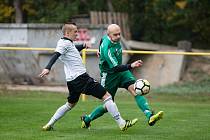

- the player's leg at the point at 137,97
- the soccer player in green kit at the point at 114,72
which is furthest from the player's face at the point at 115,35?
the player's leg at the point at 137,97

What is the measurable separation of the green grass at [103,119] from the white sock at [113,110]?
20 cm

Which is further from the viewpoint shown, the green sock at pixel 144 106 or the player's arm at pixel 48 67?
the green sock at pixel 144 106

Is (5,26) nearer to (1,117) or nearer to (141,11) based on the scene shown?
(141,11)

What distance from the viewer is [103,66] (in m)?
11.0

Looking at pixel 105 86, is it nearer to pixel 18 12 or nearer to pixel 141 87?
pixel 141 87

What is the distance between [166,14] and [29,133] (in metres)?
15.6

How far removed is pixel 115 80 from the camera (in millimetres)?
11102

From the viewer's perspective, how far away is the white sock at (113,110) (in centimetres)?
1048

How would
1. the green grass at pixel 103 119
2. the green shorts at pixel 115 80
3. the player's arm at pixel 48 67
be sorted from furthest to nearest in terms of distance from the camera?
1. the green shorts at pixel 115 80
2. the green grass at pixel 103 119
3. the player's arm at pixel 48 67

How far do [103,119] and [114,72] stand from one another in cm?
218

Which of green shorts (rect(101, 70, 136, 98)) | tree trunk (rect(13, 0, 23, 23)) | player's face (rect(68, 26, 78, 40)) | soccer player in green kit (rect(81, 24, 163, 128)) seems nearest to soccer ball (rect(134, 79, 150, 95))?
soccer player in green kit (rect(81, 24, 163, 128))

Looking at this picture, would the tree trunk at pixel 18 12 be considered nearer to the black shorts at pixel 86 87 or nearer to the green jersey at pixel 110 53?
the green jersey at pixel 110 53

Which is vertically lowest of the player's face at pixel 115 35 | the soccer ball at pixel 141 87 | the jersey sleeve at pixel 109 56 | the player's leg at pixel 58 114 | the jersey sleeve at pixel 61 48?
the player's leg at pixel 58 114

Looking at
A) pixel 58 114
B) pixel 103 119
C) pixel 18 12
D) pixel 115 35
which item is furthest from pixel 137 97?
pixel 18 12
